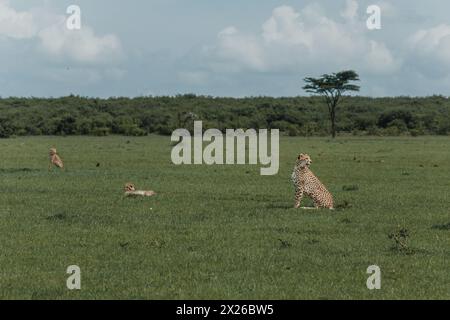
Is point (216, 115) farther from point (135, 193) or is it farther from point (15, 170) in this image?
point (135, 193)

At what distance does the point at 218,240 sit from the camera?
12.1 m

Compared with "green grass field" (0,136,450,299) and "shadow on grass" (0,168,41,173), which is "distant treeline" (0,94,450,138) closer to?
"shadow on grass" (0,168,41,173)

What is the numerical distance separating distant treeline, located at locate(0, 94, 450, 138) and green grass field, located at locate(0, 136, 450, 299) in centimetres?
4925

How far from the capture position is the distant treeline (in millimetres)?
78375

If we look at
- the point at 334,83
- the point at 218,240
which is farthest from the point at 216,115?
the point at 218,240

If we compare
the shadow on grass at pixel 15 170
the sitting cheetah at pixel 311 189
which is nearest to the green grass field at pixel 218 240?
the sitting cheetah at pixel 311 189

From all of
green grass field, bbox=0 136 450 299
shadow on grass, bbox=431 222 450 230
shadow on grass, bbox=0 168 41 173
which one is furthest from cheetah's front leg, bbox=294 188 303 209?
shadow on grass, bbox=0 168 41 173

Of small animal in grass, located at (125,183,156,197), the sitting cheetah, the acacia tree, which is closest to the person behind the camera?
the sitting cheetah

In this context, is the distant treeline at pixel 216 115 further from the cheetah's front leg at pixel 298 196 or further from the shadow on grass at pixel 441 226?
the shadow on grass at pixel 441 226

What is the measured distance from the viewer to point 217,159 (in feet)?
111

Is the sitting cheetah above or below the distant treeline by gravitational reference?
below

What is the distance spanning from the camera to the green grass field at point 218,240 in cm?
912

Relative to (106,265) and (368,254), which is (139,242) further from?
(368,254)

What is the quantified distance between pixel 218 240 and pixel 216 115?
8331 centimetres
